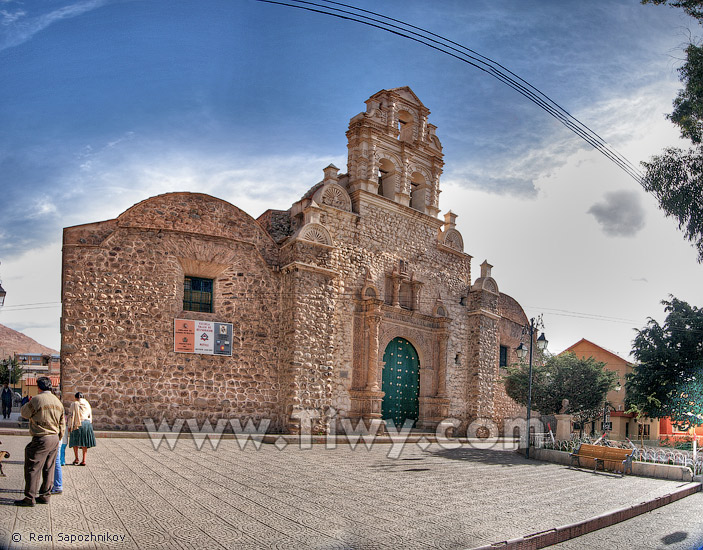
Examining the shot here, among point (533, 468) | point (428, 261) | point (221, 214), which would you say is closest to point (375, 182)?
point (428, 261)

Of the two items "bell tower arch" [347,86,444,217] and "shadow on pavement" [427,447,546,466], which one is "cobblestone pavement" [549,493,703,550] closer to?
"shadow on pavement" [427,447,546,466]

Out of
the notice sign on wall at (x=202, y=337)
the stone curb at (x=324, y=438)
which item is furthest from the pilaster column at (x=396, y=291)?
the notice sign on wall at (x=202, y=337)

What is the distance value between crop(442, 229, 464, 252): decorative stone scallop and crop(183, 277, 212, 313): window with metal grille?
940 centimetres

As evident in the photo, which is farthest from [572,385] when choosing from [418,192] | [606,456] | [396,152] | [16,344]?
[16,344]

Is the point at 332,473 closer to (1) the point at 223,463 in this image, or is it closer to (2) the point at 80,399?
(1) the point at 223,463

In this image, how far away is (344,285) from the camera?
61.5ft

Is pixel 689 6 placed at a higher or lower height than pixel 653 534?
higher

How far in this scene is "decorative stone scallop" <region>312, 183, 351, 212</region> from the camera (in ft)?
61.1

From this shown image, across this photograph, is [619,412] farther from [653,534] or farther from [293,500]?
[293,500]

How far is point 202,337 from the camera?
53.8 ft

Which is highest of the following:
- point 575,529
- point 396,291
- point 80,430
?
point 396,291

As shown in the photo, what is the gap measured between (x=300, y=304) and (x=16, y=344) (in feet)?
169

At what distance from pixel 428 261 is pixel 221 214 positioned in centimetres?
801

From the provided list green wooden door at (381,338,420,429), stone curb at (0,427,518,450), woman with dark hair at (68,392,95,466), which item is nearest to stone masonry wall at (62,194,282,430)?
stone curb at (0,427,518,450)
